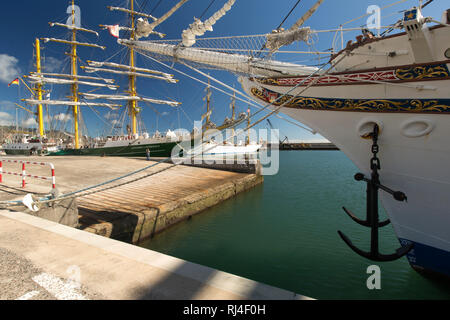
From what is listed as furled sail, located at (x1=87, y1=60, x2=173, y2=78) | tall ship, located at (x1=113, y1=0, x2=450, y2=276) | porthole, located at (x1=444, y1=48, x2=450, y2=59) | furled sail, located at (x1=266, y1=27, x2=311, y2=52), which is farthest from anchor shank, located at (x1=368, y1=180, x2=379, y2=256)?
furled sail, located at (x1=87, y1=60, x2=173, y2=78)

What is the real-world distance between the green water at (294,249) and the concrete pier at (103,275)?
119 inches

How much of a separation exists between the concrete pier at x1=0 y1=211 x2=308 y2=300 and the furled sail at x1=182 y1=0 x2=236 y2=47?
6.20 m

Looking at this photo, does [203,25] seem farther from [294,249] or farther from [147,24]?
[294,249]

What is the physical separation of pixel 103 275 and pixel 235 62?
5477mm

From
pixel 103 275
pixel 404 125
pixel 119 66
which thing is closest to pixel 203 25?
pixel 404 125

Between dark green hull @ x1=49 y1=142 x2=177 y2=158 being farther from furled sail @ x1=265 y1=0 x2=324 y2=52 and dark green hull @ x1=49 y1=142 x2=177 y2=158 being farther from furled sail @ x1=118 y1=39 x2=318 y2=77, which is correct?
furled sail @ x1=265 y1=0 x2=324 y2=52

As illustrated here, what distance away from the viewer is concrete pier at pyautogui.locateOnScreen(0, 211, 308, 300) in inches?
79.5

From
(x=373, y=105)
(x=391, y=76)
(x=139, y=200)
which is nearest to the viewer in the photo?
(x=391, y=76)

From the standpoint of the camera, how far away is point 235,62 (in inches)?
237

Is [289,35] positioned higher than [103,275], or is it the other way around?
[289,35]

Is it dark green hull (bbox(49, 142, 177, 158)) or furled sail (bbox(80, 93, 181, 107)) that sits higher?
furled sail (bbox(80, 93, 181, 107))

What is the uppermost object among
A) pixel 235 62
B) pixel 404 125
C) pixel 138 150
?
pixel 235 62

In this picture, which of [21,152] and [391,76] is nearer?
[391,76]

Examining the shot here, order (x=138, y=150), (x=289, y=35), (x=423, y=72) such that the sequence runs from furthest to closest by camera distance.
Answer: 1. (x=138, y=150)
2. (x=289, y=35)
3. (x=423, y=72)
